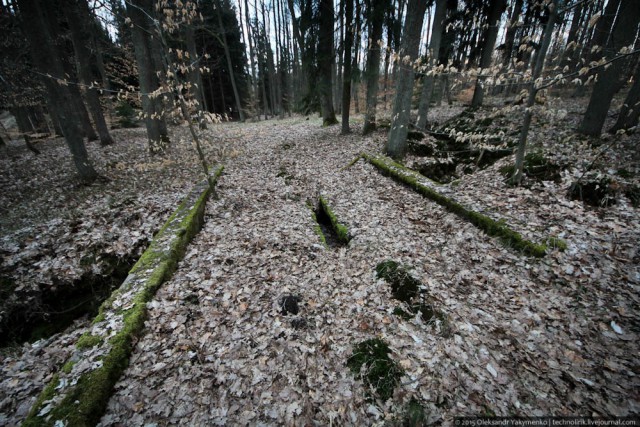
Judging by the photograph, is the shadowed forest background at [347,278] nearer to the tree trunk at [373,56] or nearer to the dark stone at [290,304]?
the dark stone at [290,304]

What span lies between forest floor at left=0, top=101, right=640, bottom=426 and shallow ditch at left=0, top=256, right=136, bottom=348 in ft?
0.51

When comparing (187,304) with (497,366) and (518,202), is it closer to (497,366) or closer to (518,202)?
(497,366)

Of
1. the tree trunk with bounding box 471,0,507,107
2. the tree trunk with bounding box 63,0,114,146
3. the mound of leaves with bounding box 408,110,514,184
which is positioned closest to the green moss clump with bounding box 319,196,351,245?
the mound of leaves with bounding box 408,110,514,184

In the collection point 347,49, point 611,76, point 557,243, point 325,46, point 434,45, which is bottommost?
point 557,243

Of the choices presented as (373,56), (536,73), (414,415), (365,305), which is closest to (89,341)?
(365,305)

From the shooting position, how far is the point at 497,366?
2979 millimetres

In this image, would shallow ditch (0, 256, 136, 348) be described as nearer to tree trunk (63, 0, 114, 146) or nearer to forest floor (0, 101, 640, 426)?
forest floor (0, 101, 640, 426)

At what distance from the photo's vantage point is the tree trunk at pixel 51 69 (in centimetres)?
676

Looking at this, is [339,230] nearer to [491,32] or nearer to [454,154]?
[454,154]

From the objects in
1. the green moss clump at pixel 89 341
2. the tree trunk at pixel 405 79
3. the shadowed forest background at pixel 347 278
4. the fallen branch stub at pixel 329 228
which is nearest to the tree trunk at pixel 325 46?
the tree trunk at pixel 405 79

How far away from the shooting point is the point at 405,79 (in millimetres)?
8602

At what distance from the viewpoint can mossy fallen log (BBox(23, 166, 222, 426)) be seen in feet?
7.99

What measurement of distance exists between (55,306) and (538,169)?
33.3 feet

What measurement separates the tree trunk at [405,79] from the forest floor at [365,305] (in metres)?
2.90
